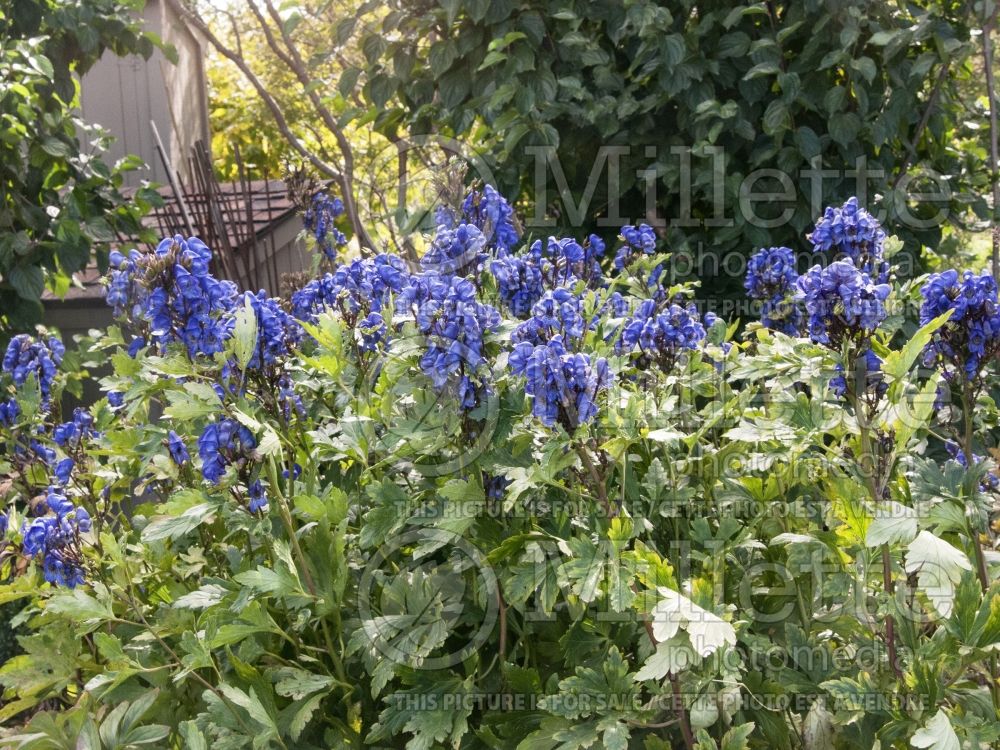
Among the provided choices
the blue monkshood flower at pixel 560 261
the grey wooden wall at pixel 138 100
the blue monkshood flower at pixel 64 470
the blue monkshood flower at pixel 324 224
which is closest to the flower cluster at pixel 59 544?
the blue monkshood flower at pixel 64 470

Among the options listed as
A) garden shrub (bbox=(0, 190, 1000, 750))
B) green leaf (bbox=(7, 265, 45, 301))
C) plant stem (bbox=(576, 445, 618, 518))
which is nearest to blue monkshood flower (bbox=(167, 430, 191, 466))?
garden shrub (bbox=(0, 190, 1000, 750))

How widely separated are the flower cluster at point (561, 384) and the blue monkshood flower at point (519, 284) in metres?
0.59

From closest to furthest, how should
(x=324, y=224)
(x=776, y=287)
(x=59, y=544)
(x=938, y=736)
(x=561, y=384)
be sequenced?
(x=938, y=736), (x=561, y=384), (x=59, y=544), (x=776, y=287), (x=324, y=224)

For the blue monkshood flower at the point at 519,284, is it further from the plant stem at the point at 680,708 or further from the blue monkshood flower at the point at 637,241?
the plant stem at the point at 680,708

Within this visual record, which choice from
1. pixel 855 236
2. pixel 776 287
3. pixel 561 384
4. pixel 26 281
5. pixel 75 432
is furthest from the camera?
pixel 26 281

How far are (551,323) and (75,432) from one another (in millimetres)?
1574

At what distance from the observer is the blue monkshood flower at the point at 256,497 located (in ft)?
6.32

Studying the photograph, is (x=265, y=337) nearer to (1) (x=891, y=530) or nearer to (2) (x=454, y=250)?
(2) (x=454, y=250)

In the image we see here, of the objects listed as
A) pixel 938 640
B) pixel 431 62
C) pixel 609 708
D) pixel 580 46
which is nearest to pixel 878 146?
pixel 580 46

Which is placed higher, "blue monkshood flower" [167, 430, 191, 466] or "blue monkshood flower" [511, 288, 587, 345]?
"blue monkshood flower" [511, 288, 587, 345]

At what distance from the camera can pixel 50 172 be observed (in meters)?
4.69

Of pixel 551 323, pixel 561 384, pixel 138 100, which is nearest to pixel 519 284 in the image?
pixel 551 323

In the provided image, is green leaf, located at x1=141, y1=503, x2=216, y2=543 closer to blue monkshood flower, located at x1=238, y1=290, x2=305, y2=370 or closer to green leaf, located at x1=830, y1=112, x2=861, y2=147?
blue monkshood flower, located at x1=238, y1=290, x2=305, y2=370

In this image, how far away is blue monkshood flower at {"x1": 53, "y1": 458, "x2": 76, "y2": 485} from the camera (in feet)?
7.91
